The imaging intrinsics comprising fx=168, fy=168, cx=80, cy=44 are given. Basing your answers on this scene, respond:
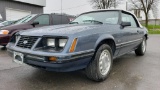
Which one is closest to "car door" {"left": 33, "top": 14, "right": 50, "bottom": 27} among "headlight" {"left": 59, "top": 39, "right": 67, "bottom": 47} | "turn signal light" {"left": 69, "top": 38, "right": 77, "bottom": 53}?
"headlight" {"left": 59, "top": 39, "right": 67, "bottom": 47}

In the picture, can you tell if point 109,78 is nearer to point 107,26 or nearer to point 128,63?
point 107,26

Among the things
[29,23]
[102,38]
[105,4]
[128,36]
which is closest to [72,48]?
[102,38]

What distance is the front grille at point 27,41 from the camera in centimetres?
291

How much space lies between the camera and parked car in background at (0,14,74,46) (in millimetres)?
6033

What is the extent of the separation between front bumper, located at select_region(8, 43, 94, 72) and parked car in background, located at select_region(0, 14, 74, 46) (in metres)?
3.54

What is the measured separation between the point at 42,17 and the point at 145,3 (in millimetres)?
24305

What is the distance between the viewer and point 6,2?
20.7 meters

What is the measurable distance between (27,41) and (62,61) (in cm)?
88

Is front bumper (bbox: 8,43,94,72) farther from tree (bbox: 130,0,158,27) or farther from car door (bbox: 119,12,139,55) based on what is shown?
tree (bbox: 130,0,158,27)

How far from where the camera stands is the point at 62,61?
254 centimetres

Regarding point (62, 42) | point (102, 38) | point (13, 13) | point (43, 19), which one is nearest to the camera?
point (62, 42)

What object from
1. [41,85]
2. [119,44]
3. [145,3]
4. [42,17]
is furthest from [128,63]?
[145,3]

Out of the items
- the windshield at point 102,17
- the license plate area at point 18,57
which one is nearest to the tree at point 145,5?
the windshield at point 102,17

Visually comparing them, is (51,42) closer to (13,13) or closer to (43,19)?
(43,19)
